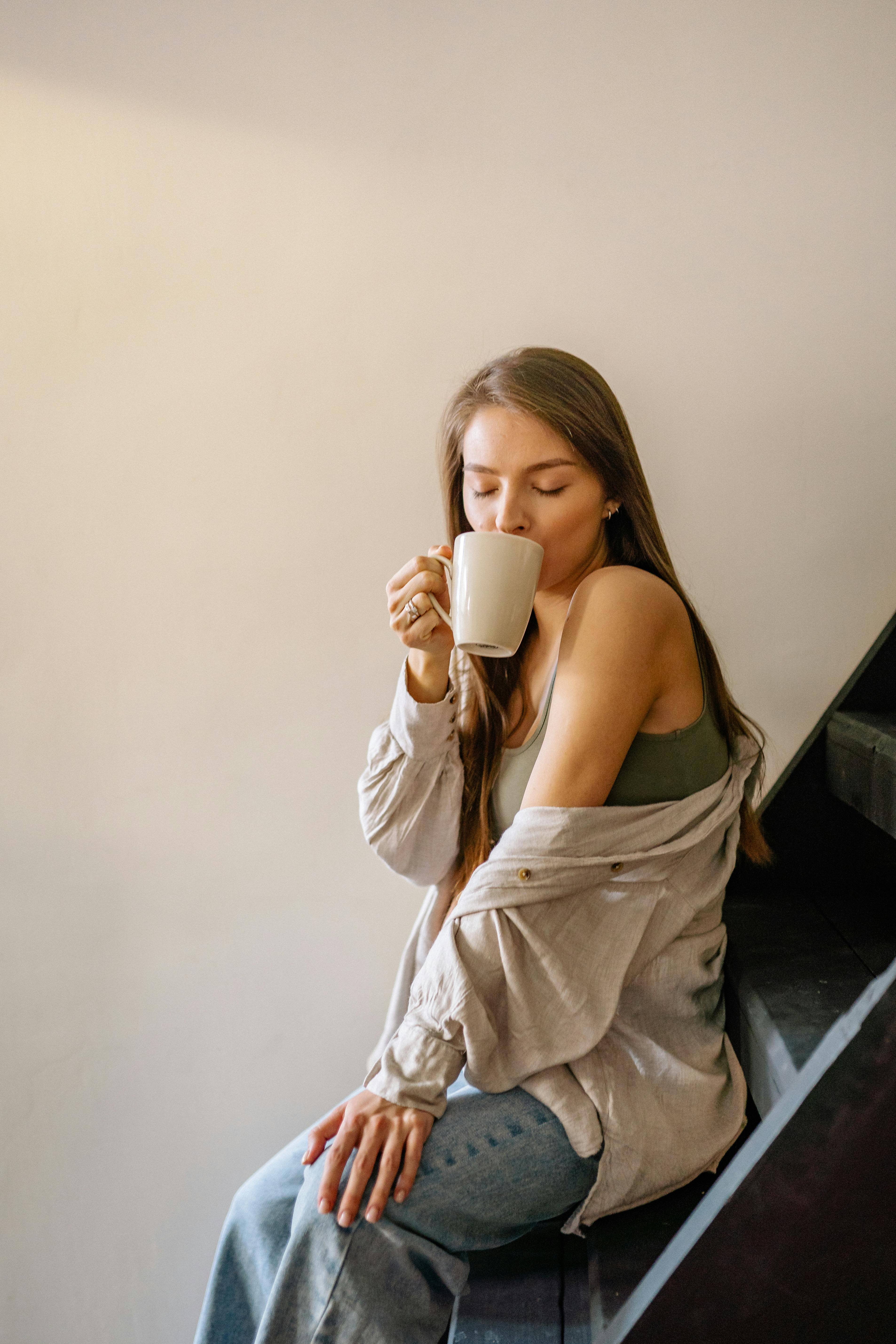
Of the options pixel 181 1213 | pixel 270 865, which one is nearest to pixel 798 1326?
pixel 270 865

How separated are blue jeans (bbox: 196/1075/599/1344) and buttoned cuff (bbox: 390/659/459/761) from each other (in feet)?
1.24

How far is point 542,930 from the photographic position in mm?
801

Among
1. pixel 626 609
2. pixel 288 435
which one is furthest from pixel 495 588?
pixel 288 435

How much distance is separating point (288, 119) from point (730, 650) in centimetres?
97

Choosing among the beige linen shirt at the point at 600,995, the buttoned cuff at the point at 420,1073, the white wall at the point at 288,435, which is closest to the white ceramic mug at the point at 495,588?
the beige linen shirt at the point at 600,995

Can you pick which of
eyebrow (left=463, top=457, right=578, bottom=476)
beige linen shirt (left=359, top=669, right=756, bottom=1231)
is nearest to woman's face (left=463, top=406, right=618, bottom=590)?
eyebrow (left=463, top=457, right=578, bottom=476)

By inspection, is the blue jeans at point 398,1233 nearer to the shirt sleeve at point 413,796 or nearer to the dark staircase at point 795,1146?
the dark staircase at point 795,1146

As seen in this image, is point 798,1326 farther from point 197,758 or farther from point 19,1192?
point 19,1192

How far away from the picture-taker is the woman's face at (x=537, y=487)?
3.04 ft

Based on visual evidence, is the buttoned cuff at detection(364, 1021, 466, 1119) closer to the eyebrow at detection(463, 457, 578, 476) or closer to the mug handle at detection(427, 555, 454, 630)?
the mug handle at detection(427, 555, 454, 630)

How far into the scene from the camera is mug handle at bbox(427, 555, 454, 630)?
887 millimetres

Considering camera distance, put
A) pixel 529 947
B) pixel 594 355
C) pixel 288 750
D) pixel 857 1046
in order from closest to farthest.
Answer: pixel 857 1046 → pixel 529 947 → pixel 594 355 → pixel 288 750

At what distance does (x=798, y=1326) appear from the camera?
20.7 inches

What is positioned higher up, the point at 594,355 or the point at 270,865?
the point at 594,355
